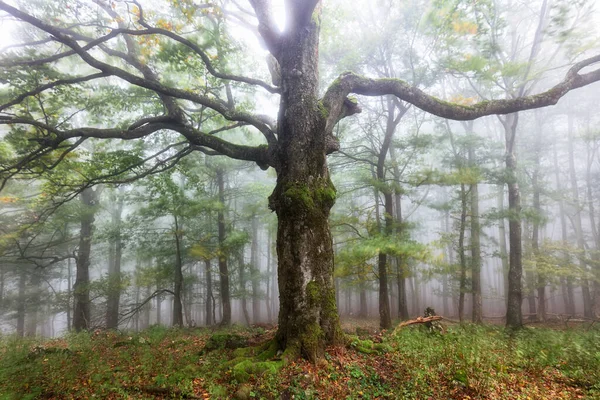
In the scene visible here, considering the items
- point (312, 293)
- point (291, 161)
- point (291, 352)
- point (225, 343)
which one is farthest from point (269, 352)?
point (291, 161)

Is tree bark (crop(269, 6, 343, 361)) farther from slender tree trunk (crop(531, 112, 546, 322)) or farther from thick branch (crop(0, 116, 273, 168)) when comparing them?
slender tree trunk (crop(531, 112, 546, 322))

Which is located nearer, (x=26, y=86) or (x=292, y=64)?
(x=292, y=64)

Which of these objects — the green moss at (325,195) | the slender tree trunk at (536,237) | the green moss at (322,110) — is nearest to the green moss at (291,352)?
the green moss at (325,195)

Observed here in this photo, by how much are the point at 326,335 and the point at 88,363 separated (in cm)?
483

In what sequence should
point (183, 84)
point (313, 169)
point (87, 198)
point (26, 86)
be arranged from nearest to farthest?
point (313, 169) < point (26, 86) < point (183, 84) < point (87, 198)

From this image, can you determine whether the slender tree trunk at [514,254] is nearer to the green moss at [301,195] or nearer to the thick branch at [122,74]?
the green moss at [301,195]

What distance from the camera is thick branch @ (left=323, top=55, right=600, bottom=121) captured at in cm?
535

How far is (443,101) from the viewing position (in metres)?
5.81

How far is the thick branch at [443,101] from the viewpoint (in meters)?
5.35

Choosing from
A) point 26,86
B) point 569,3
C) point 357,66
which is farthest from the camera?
point 357,66

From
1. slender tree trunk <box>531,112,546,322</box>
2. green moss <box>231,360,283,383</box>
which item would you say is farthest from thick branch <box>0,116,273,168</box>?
slender tree trunk <box>531,112,546,322</box>

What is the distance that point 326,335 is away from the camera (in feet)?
15.6

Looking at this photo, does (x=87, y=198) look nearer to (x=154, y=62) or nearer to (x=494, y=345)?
(x=154, y=62)

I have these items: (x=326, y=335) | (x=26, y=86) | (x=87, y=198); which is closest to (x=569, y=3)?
(x=326, y=335)
